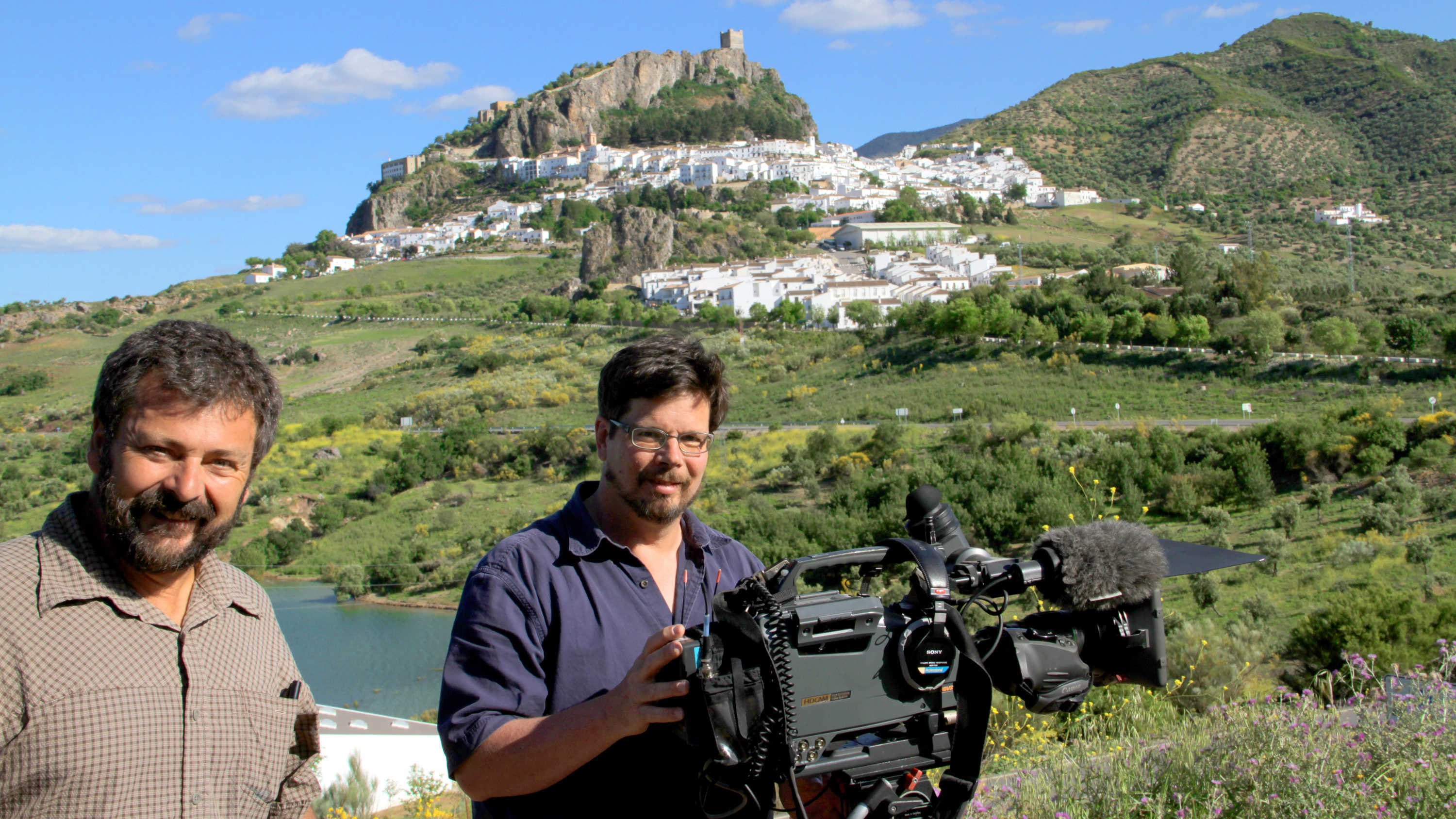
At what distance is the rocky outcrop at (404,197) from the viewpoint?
310ft

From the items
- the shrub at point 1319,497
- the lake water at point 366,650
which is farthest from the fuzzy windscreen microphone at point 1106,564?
the shrub at point 1319,497

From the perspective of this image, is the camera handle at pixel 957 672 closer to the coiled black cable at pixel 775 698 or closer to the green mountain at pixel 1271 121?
the coiled black cable at pixel 775 698

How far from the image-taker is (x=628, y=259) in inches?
2274

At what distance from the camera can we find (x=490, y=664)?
1.36 metres

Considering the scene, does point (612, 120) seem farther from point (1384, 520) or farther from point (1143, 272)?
point (1384, 520)

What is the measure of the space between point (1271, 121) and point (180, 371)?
275 ft

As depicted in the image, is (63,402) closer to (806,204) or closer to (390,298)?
(390,298)

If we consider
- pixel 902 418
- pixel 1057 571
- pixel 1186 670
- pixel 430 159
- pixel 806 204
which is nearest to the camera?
pixel 1057 571

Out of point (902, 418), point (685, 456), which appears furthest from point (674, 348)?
point (902, 418)

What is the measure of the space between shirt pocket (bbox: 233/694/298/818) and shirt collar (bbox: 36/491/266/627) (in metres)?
0.17

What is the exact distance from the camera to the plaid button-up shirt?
1212 mm

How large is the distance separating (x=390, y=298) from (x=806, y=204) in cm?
3056

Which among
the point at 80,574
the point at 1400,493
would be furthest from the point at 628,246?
the point at 80,574

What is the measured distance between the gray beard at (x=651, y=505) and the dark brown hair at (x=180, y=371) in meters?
0.53
